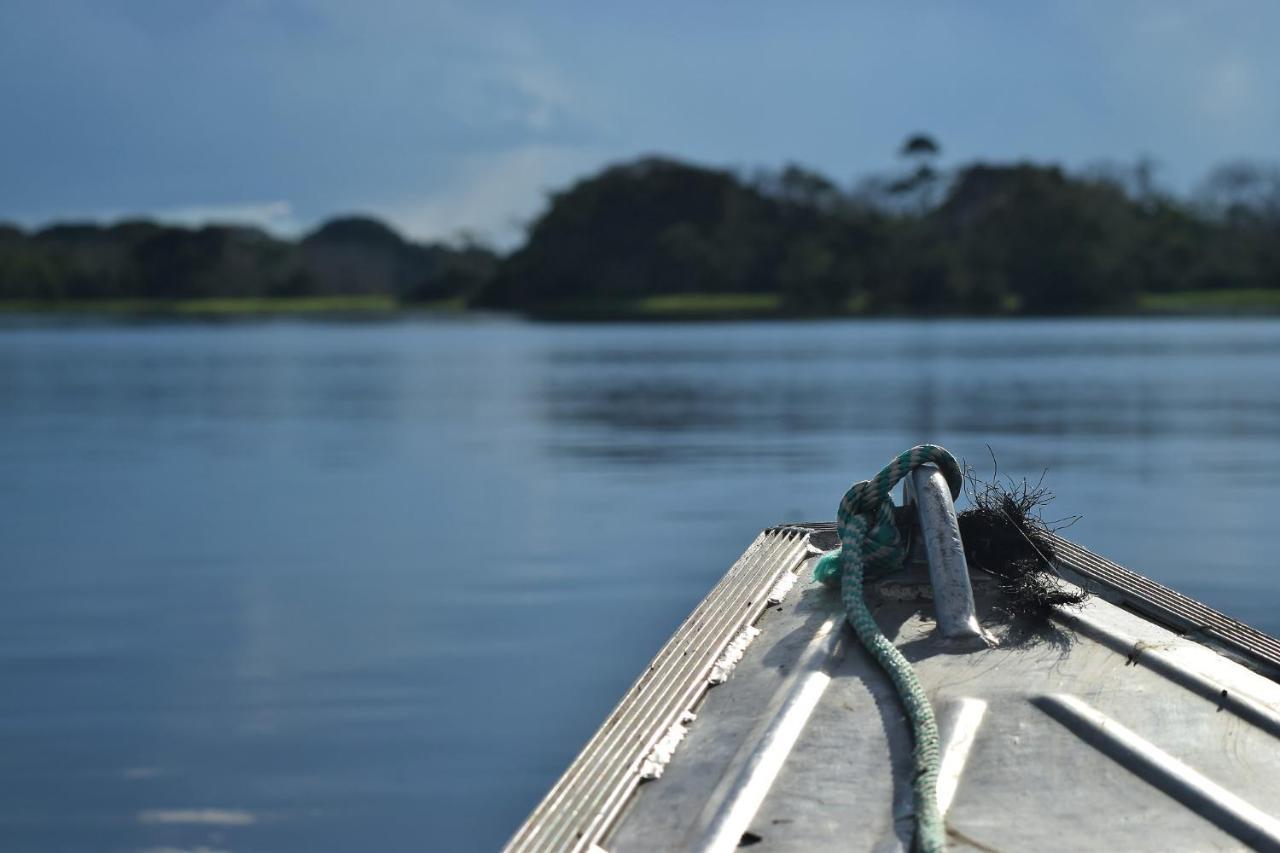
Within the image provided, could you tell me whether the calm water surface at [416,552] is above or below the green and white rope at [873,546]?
below

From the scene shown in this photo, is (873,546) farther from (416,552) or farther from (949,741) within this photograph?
(416,552)

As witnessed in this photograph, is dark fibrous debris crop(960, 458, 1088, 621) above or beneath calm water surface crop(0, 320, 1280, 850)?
above

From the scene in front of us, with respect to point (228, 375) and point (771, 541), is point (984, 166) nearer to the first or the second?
point (228, 375)

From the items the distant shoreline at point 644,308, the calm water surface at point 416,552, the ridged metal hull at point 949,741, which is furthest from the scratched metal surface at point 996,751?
the distant shoreline at point 644,308

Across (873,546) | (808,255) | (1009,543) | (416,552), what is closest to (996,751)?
(873,546)

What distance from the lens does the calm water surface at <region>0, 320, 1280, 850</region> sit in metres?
6.25

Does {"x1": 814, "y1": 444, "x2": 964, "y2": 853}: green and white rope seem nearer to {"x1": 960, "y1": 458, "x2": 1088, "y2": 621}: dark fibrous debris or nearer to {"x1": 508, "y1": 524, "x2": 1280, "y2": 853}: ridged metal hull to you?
{"x1": 508, "y1": 524, "x2": 1280, "y2": 853}: ridged metal hull

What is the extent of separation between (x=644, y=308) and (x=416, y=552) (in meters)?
99.4

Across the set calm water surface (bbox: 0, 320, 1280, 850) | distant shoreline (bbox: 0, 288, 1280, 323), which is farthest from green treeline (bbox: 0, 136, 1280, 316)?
calm water surface (bbox: 0, 320, 1280, 850)

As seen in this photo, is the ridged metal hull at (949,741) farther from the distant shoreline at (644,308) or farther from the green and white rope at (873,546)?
the distant shoreline at (644,308)

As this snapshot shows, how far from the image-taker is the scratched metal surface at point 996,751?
362 cm

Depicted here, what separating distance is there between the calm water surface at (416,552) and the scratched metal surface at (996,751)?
173cm

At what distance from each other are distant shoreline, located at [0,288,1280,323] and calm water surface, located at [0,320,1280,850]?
63.6 meters

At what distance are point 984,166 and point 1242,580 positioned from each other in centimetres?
10193
